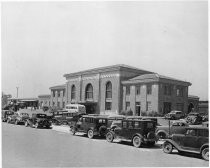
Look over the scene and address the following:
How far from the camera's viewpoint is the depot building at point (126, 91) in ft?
132

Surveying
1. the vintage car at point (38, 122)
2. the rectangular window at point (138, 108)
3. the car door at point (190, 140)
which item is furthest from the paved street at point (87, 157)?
the rectangular window at point (138, 108)

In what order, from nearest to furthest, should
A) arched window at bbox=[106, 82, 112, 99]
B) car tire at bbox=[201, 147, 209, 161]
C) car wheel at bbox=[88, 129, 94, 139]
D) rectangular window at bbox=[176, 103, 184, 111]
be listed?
1. car tire at bbox=[201, 147, 209, 161]
2. car wheel at bbox=[88, 129, 94, 139]
3. rectangular window at bbox=[176, 103, 184, 111]
4. arched window at bbox=[106, 82, 112, 99]

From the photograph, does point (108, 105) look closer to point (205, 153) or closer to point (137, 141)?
point (137, 141)

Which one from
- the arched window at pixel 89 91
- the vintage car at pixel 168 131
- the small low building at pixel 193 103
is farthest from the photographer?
the small low building at pixel 193 103

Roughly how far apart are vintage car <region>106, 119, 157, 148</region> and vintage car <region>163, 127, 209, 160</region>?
68.9 inches

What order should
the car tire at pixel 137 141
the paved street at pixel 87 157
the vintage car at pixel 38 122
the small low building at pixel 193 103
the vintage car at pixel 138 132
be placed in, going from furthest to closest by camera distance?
the small low building at pixel 193 103 < the vintage car at pixel 38 122 < the vintage car at pixel 138 132 < the car tire at pixel 137 141 < the paved street at pixel 87 157

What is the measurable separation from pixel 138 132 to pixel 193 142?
146 inches

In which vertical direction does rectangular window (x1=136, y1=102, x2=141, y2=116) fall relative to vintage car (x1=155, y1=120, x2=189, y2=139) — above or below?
above

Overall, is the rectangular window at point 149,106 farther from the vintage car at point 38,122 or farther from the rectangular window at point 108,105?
the vintage car at point 38,122

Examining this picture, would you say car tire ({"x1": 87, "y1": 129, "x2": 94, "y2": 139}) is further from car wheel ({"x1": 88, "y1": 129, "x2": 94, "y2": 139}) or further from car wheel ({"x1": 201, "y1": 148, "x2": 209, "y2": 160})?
car wheel ({"x1": 201, "y1": 148, "x2": 209, "y2": 160})

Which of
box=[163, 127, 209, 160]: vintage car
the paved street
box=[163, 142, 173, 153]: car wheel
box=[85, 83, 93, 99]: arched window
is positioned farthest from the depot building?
the paved street

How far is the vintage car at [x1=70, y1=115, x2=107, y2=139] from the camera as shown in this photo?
19.1 metres

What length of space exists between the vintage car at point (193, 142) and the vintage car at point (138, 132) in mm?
1749

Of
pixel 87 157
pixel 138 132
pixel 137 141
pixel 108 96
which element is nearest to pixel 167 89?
pixel 108 96
